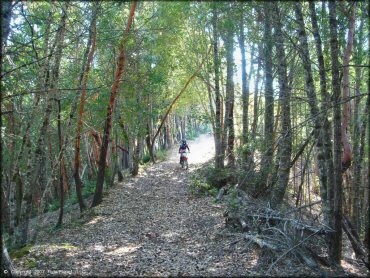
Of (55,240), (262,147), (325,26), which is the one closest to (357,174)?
(262,147)

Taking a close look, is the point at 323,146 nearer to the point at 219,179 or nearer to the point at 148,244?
the point at 148,244

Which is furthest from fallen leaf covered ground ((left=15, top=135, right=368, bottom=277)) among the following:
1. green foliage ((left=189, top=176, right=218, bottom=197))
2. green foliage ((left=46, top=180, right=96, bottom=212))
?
green foliage ((left=46, top=180, right=96, bottom=212))

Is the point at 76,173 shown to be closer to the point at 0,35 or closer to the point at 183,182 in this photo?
the point at 183,182

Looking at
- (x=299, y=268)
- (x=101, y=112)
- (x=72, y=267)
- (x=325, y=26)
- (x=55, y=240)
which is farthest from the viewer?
(x=101, y=112)

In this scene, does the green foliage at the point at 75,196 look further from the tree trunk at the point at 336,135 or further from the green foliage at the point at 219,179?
the tree trunk at the point at 336,135

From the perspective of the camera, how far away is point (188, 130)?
44719 millimetres

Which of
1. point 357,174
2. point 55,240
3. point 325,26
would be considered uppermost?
point 325,26

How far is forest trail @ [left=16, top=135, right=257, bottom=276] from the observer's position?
575cm

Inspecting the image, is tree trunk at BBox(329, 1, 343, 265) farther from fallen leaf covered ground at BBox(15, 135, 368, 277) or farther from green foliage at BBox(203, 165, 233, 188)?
green foliage at BBox(203, 165, 233, 188)

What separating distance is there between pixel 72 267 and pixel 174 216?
188 inches

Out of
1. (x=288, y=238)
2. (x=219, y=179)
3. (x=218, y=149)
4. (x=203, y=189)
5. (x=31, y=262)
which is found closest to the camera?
(x=288, y=238)

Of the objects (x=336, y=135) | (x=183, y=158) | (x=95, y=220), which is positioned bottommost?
(x=95, y=220)

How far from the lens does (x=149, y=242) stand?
7.82 meters

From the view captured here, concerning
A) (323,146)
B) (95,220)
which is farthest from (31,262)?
(323,146)
